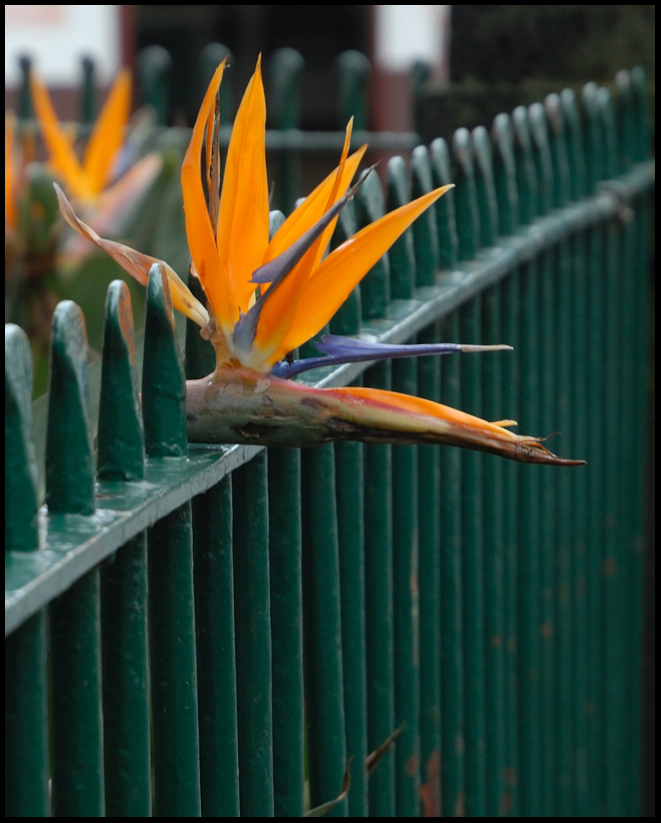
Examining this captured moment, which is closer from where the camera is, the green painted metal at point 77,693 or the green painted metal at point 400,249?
the green painted metal at point 77,693

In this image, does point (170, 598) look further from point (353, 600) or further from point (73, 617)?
point (353, 600)

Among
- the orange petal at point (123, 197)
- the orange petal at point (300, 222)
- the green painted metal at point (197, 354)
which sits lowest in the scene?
the green painted metal at point (197, 354)

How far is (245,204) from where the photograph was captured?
95 centimetres

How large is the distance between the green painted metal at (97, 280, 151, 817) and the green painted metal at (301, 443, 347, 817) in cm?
39

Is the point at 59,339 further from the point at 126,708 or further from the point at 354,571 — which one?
the point at 354,571

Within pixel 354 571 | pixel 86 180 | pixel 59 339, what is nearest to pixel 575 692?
pixel 354 571

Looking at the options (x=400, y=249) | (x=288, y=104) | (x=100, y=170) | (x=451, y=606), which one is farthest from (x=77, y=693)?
(x=288, y=104)

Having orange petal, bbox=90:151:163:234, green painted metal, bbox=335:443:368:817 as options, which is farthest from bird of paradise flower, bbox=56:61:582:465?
orange petal, bbox=90:151:163:234

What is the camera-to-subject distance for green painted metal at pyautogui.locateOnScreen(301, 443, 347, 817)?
50.1 inches

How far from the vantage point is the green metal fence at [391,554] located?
0.82 m

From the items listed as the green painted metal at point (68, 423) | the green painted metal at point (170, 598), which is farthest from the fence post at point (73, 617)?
the green painted metal at point (170, 598)

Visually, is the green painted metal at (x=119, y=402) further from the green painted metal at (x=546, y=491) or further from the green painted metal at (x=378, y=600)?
the green painted metal at (x=546, y=491)

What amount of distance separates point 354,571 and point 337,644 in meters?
0.10

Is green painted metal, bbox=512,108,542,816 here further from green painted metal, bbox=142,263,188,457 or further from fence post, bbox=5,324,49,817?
fence post, bbox=5,324,49,817
